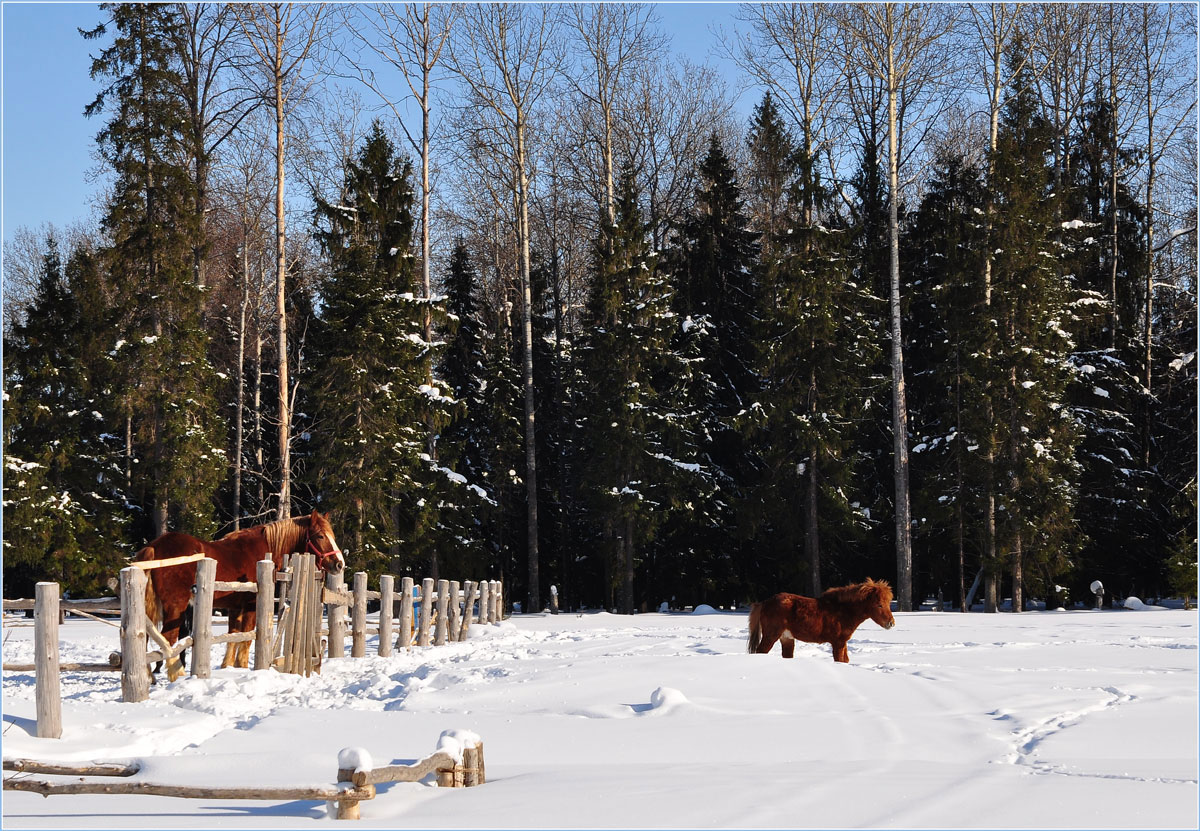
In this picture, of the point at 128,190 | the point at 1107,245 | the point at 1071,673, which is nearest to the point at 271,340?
the point at 128,190

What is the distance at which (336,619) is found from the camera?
1410 centimetres

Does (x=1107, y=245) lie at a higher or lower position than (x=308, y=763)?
higher

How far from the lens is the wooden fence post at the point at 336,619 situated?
45.9 feet

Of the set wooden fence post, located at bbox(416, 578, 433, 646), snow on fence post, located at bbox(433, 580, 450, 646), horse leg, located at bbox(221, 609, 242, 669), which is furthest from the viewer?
snow on fence post, located at bbox(433, 580, 450, 646)

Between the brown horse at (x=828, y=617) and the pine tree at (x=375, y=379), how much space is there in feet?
50.7

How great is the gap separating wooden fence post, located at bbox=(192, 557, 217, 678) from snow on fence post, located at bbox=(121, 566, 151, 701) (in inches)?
34.5

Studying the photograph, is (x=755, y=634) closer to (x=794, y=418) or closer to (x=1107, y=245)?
(x=794, y=418)

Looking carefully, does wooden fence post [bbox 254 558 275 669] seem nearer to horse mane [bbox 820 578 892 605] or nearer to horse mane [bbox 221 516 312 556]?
horse mane [bbox 221 516 312 556]

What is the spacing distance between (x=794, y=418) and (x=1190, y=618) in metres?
11.1

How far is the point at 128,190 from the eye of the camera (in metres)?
25.8

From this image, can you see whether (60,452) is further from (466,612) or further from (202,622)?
(202,622)

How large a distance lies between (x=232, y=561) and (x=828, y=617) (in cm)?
659

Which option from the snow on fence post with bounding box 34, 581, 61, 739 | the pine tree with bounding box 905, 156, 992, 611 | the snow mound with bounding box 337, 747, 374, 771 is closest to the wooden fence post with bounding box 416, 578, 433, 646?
the snow on fence post with bounding box 34, 581, 61, 739

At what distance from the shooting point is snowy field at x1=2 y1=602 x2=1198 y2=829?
5.25 meters
